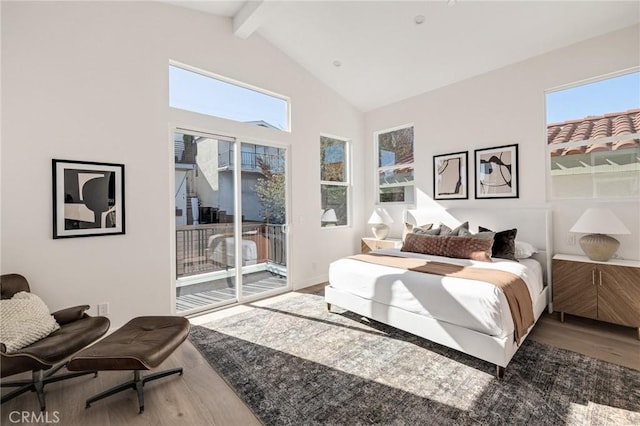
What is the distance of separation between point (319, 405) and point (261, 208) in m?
2.83

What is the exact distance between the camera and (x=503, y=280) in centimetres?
252

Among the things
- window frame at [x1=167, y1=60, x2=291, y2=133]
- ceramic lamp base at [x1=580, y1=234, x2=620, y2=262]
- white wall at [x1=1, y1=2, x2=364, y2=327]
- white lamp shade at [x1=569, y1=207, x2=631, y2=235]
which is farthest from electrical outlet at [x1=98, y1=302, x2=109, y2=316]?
ceramic lamp base at [x1=580, y1=234, x2=620, y2=262]

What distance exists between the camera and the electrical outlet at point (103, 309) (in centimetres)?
297

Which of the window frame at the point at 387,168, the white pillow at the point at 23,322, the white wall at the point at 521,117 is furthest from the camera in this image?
the window frame at the point at 387,168

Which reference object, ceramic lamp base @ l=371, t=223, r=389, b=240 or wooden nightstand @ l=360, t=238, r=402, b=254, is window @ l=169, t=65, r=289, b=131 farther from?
wooden nightstand @ l=360, t=238, r=402, b=254

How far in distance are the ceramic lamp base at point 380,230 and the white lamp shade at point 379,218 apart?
58mm

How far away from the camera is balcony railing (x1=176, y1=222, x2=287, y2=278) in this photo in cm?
363

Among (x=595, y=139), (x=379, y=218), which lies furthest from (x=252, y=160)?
(x=595, y=139)

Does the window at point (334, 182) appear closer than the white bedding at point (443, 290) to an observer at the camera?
No

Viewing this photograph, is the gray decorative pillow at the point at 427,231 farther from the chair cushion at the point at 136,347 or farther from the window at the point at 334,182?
the chair cushion at the point at 136,347

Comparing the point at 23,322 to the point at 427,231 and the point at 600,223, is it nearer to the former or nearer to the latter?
the point at 427,231

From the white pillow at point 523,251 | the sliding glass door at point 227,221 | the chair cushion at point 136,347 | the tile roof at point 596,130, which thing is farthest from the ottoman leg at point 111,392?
the tile roof at point 596,130

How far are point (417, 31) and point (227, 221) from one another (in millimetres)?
3426

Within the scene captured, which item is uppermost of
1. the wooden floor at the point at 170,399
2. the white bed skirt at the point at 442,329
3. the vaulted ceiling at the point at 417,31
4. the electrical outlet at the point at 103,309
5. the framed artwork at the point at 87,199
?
the vaulted ceiling at the point at 417,31
